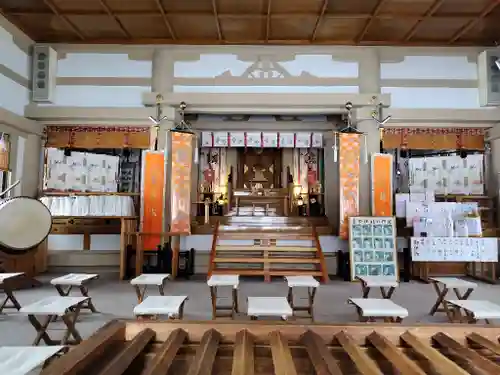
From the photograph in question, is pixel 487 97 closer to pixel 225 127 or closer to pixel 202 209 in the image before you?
pixel 225 127

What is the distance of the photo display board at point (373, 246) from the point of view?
637 centimetres

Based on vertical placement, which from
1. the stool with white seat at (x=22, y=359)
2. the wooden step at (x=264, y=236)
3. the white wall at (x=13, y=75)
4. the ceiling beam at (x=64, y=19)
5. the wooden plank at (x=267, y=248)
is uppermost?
the ceiling beam at (x=64, y=19)

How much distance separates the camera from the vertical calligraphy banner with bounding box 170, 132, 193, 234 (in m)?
6.97

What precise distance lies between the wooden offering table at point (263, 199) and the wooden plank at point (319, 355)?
958 centimetres

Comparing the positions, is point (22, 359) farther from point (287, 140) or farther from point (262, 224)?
point (287, 140)

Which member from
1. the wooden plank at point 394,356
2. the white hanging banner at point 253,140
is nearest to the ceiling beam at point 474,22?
the white hanging banner at point 253,140

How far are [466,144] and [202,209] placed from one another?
6542mm

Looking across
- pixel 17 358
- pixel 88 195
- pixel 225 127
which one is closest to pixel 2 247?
pixel 88 195

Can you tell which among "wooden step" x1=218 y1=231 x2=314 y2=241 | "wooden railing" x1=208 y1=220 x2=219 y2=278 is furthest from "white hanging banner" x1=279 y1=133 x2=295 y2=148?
"wooden railing" x1=208 y1=220 x2=219 y2=278

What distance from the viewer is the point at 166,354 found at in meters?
1.13

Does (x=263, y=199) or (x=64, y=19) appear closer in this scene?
(x=64, y=19)

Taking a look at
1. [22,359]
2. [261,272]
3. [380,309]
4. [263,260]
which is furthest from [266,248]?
[22,359]

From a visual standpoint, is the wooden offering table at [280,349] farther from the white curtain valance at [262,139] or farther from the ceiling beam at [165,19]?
the white curtain valance at [262,139]

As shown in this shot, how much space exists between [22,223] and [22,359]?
467cm
